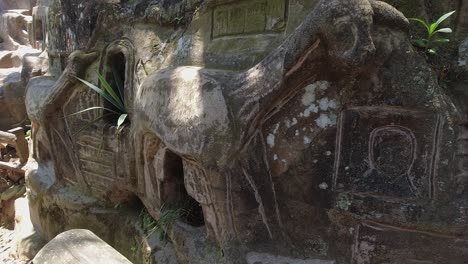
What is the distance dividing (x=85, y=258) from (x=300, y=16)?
219 centimetres

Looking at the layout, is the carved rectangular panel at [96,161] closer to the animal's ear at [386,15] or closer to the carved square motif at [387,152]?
the carved square motif at [387,152]

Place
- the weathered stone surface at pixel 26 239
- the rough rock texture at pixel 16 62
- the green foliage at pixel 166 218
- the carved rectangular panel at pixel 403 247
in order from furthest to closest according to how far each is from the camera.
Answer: the rough rock texture at pixel 16 62, the weathered stone surface at pixel 26 239, the green foliage at pixel 166 218, the carved rectangular panel at pixel 403 247

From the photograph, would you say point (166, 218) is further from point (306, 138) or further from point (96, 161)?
point (306, 138)

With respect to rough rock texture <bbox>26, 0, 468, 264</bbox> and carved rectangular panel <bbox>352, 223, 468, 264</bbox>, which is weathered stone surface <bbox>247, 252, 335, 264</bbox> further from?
carved rectangular panel <bbox>352, 223, 468, 264</bbox>

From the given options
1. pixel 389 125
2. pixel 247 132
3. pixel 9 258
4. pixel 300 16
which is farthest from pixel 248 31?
pixel 9 258

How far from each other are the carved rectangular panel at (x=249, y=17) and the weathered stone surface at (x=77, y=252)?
6.03ft

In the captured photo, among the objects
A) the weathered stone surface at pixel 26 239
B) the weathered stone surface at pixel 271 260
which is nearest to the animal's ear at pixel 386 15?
the weathered stone surface at pixel 271 260

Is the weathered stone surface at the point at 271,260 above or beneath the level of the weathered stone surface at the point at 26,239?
above

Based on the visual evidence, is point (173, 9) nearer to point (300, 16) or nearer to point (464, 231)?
point (300, 16)

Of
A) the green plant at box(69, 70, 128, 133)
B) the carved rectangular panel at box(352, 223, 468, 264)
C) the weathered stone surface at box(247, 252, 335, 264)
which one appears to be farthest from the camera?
the green plant at box(69, 70, 128, 133)

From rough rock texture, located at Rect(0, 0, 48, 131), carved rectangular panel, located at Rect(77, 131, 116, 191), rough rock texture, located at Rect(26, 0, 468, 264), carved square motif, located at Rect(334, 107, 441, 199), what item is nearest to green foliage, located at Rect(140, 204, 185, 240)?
rough rock texture, located at Rect(26, 0, 468, 264)

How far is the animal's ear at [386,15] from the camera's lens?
1945 mm

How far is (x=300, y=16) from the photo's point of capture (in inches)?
95.7

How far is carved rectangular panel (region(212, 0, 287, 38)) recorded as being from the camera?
2557 millimetres
